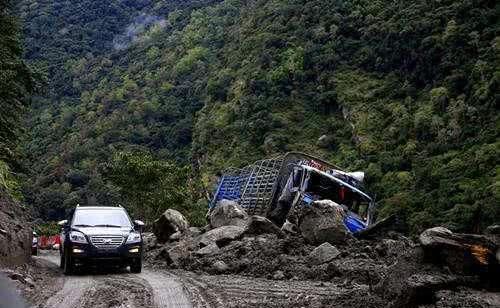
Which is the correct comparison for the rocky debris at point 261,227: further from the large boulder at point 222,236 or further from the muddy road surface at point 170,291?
the muddy road surface at point 170,291

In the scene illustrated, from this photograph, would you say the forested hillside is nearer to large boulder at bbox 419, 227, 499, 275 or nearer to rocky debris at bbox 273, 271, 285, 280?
rocky debris at bbox 273, 271, 285, 280

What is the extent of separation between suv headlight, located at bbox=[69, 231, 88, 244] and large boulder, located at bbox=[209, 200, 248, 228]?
278 inches

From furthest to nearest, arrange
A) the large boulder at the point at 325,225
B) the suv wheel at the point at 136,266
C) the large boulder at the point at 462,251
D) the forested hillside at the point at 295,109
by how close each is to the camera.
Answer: the forested hillside at the point at 295,109, the large boulder at the point at 325,225, the suv wheel at the point at 136,266, the large boulder at the point at 462,251

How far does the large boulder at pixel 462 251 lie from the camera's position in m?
7.64

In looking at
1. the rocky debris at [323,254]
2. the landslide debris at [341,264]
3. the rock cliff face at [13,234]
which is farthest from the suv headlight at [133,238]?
the rocky debris at [323,254]

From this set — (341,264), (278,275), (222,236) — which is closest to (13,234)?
(222,236)

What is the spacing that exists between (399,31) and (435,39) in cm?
→ 624

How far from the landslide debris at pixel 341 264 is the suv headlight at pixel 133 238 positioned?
183cm

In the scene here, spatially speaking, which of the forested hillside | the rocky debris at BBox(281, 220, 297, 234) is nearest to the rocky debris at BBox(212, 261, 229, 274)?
the rocky debris at BBox(281, 220, 297, 234)

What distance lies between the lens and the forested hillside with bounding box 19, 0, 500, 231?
4609cm

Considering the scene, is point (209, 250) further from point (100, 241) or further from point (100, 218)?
point (100, 241)

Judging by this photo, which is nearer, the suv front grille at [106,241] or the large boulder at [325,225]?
the suv front grille at [106,241]

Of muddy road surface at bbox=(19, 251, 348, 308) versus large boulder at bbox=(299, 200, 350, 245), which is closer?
muddy road surface at bbox=(19, 251, 348, 308)

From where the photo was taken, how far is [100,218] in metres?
15.0
